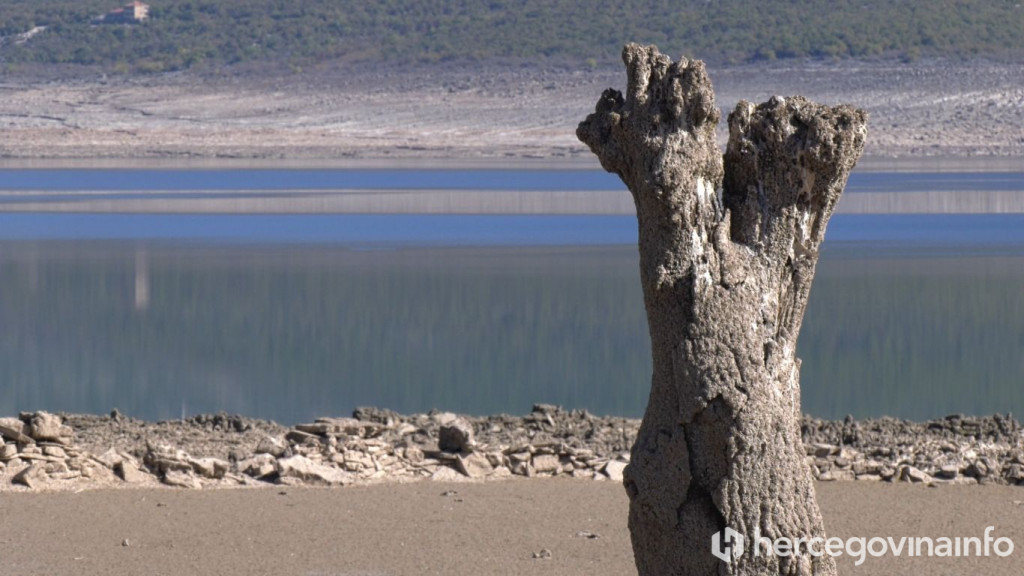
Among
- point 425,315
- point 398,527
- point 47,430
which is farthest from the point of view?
point 425,315

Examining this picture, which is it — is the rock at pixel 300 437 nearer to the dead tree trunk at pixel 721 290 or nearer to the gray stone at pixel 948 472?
the gray stone at pixel 948 472

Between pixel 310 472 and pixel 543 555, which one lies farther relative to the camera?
pixel 310 472

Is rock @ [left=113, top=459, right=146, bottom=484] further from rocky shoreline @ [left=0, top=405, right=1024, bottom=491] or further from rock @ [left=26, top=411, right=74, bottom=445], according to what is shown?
rock @ [left=26, top=411, right=74, bottom=445]

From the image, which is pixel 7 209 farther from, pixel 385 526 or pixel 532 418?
pixel 385 526

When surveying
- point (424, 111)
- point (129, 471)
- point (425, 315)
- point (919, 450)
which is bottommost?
point (424, 111)

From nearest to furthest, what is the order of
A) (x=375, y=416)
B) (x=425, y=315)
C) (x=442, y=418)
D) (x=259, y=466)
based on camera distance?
(x=259, y=466), (x=442, y=418), (x=375, y=416), (x=425, y=315)

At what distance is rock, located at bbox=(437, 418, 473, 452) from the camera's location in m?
8.40

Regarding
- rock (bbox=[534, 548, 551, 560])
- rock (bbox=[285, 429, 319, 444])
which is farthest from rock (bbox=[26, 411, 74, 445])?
rock (bbox=[534, 548, 551, 560])

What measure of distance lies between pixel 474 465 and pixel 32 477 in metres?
2.12

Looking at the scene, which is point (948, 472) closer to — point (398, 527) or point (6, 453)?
point (398, 527)

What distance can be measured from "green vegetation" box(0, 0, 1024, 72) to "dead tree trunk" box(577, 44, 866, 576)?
5552 centimetres

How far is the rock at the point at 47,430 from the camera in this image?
26.5 ft

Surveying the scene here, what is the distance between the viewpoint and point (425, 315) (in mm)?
15422

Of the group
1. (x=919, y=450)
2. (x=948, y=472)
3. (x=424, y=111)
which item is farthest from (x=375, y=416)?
(x=424, y=111)
